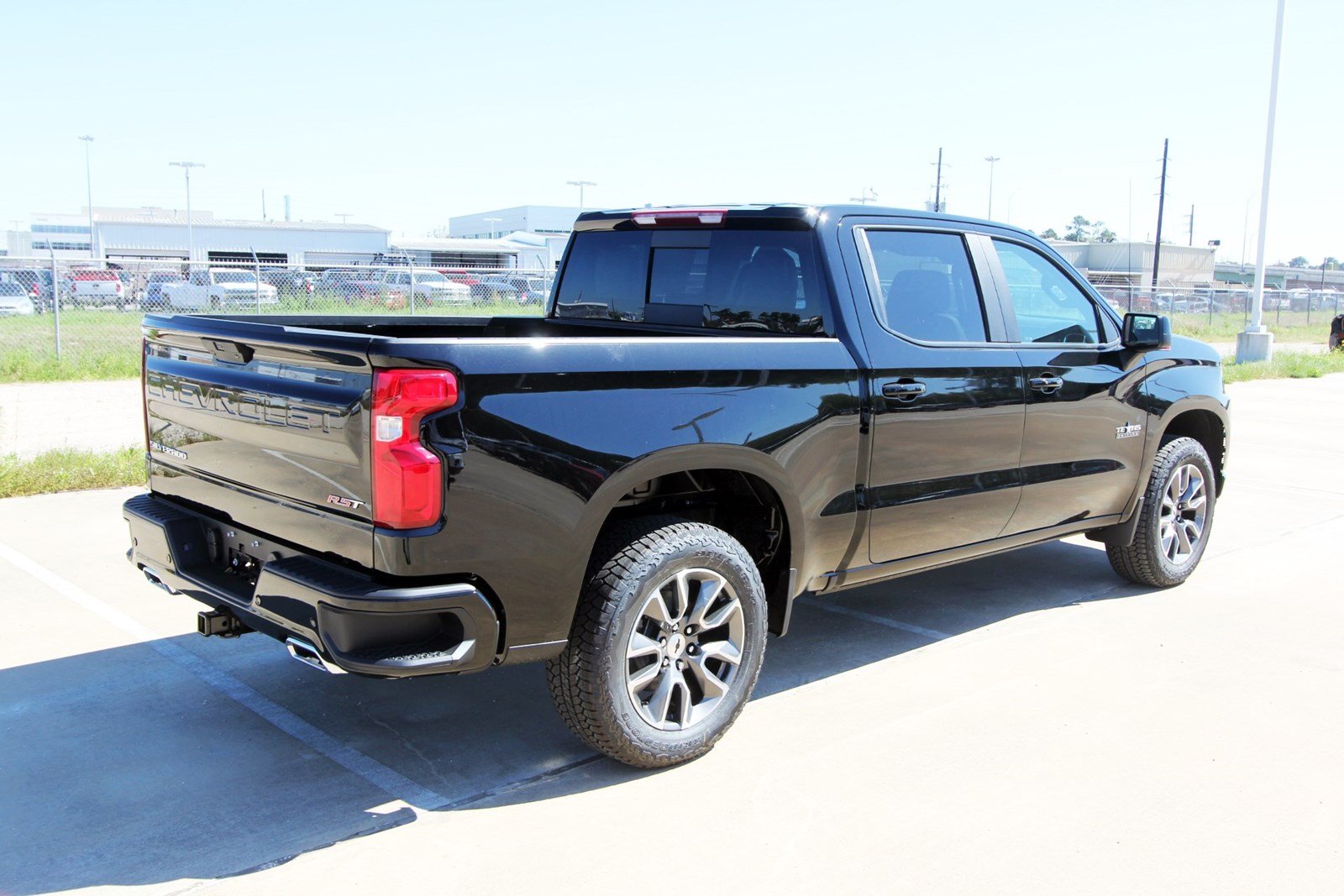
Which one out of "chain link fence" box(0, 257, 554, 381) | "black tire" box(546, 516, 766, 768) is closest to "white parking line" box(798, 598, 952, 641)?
"black tire" box(546, 516, 766, 768)

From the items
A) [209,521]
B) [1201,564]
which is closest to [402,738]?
[209,521]

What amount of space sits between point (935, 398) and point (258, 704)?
2.95 meters

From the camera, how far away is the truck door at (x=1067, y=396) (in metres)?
5.18

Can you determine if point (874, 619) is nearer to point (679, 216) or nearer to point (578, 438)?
point (679, 216)

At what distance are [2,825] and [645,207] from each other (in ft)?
11.1

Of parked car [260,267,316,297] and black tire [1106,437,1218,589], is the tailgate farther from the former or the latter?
parked car [260,267,316,297]

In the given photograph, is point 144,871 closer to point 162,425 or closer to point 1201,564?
point 162,425

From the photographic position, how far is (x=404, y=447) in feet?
10.4

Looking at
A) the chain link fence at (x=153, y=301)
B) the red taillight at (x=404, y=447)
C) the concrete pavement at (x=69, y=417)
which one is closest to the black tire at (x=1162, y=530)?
the red taillight at (x=404, y=447)

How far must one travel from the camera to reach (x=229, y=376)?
374cm

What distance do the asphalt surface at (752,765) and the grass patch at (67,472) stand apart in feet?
7.12

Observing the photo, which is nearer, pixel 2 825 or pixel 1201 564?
pixel 2 825

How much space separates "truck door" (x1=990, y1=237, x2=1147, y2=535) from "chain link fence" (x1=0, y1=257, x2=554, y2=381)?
12.3 metres

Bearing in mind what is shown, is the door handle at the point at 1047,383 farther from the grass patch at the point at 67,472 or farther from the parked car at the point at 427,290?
the parked car at the point at 427,290
